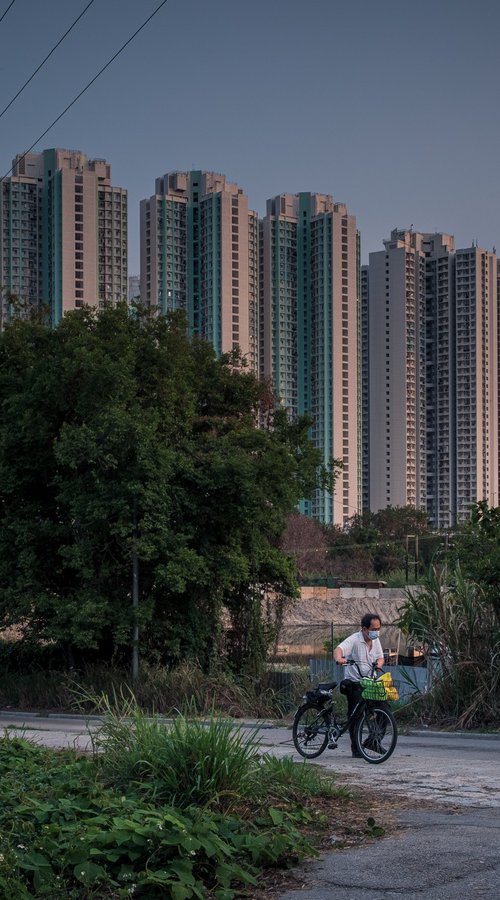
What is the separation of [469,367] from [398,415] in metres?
8.99

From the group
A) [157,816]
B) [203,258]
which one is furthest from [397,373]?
[157,816]

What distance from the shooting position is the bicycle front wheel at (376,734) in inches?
558

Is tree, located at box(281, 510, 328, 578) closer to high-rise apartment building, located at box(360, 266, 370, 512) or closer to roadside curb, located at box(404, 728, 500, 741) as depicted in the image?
high-rise apartment building, located at box(360, 266, 370, 512)

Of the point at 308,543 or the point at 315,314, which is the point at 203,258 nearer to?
the point at 315,314

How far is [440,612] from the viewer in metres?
19.1

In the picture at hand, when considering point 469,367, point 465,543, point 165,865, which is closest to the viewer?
point 165,865

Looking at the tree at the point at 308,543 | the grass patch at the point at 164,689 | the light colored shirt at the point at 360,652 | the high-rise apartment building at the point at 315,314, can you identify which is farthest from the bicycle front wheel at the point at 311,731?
the high-rise apartment building at the point at 315,314

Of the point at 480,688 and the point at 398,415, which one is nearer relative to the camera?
the point at 480,688

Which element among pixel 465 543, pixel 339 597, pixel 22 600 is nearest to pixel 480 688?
pixel 465 543

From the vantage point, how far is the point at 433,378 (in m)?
129

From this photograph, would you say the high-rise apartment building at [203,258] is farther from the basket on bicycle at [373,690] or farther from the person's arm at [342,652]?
the basket on bicycle at [373,690]

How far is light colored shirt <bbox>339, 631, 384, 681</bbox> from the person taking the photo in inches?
575

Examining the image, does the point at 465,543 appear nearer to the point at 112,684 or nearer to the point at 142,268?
the point at 112,684

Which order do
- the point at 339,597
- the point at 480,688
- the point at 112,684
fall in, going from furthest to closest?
the point at 339,597 < the point at 112,684 < the point at 480,688
